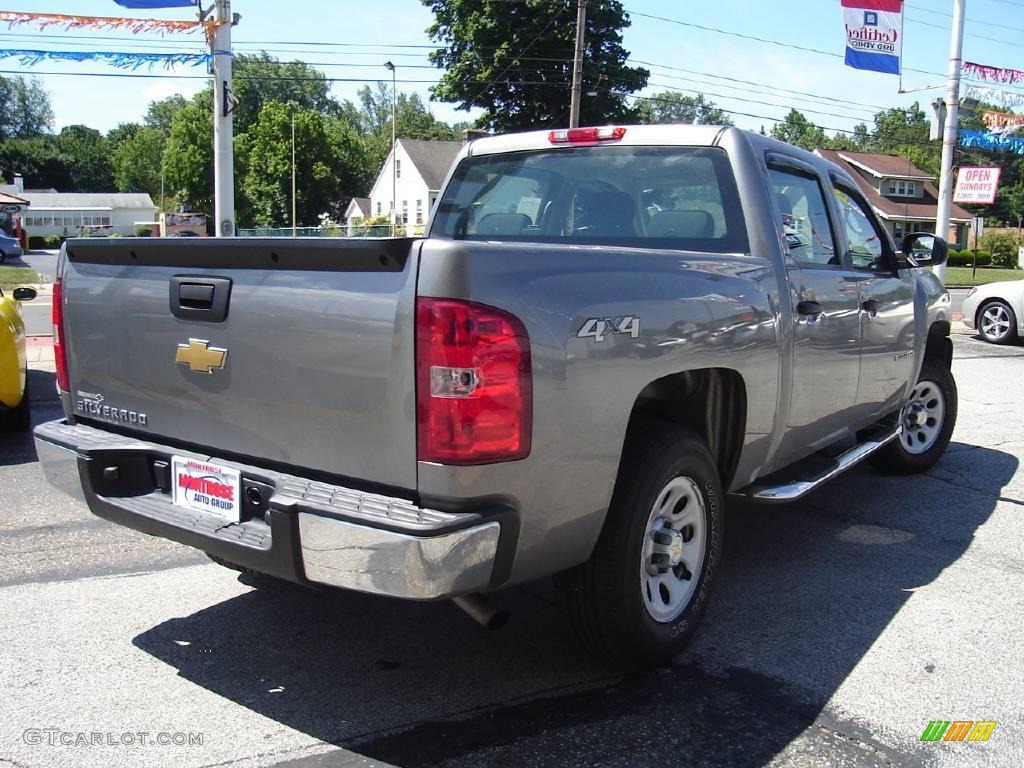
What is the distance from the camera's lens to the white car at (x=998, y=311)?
551 inches

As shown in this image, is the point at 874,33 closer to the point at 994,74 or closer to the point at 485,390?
the point at 994,74

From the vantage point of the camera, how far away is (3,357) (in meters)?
6.54

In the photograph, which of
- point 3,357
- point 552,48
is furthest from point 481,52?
point 3,357

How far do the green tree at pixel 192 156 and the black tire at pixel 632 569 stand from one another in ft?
260

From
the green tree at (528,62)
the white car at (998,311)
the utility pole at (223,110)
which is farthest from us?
the green tree at (528,62)

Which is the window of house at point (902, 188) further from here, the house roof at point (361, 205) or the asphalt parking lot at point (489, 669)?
the asphalt parking lot at point (489, 669)

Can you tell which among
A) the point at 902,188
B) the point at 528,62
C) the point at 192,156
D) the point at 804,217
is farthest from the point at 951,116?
the point at 192,156

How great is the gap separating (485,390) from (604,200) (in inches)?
86.4

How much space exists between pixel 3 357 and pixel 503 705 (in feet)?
16.9

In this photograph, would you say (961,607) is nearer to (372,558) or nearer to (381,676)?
(381,676)

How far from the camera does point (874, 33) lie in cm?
1552

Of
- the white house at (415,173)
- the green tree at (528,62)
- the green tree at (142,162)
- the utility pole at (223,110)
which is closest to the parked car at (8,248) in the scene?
the white house at (415,173)

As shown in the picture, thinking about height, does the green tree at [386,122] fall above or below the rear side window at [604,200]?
above

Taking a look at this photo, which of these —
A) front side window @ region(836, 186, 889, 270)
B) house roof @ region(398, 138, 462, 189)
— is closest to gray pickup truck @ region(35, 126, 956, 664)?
front side window @ region(836, 186, 889, 270)
